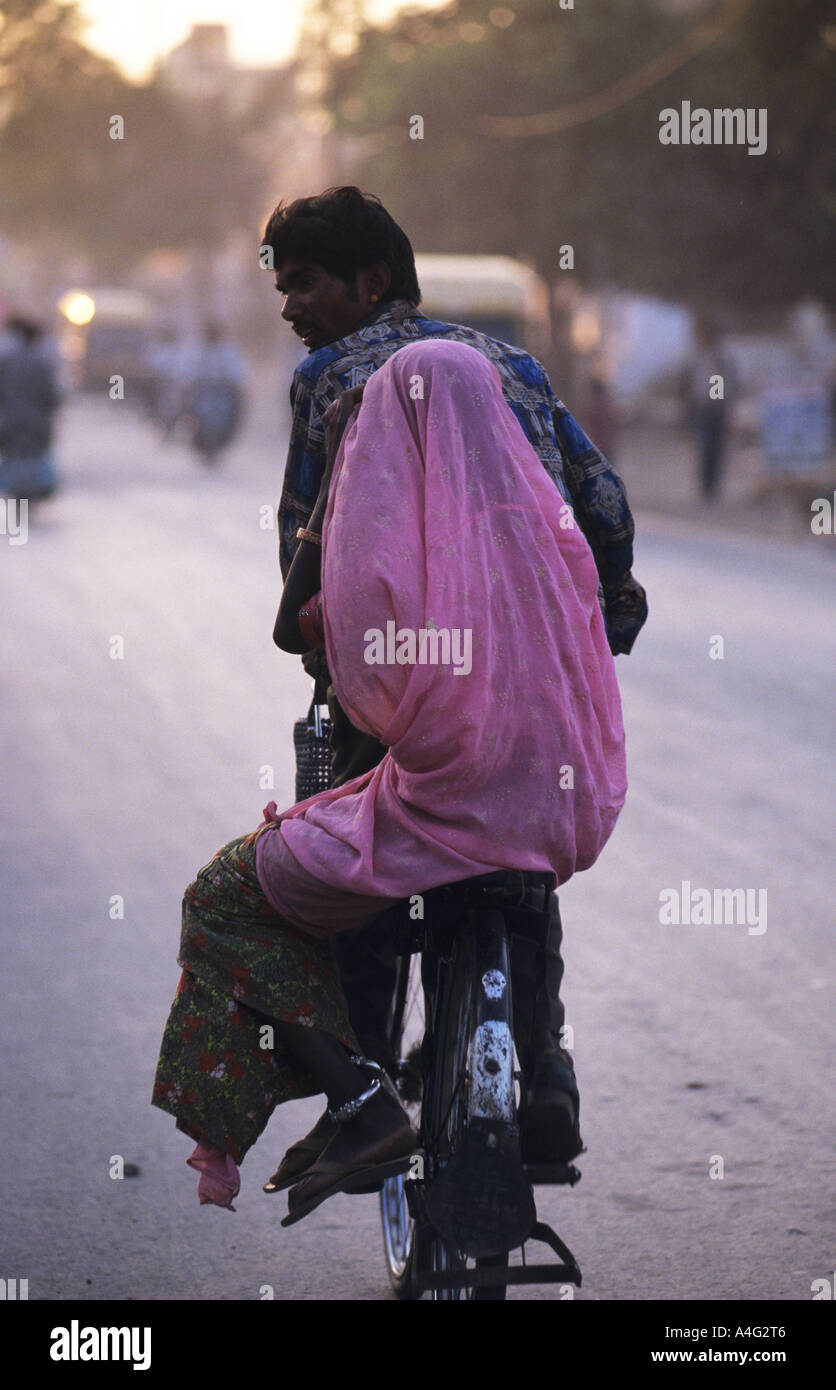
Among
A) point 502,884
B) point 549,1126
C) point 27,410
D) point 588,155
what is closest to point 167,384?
point 588,155

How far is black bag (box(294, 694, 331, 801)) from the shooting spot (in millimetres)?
3494

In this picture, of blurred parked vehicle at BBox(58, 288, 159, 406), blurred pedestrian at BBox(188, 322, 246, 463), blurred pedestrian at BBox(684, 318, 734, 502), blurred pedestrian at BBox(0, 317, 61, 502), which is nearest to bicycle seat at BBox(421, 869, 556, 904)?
blurred pedestrian at BBox(0, 317, 61, 502)

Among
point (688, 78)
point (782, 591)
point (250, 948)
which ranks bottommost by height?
point (250, 948)

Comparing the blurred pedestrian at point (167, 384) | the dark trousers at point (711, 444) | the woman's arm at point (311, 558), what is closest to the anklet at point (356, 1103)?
A: the woman's arm at point (311, 558)

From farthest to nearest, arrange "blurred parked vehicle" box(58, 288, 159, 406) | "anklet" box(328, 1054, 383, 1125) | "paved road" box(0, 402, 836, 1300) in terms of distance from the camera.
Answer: "blurred parked vehicle" box(58, 288, 159, 406) → "paved road" box(0, 402, 836, 1300) → "anklet" box(328, 1054, 383, 1125)

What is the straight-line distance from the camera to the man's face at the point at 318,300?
3266 mm

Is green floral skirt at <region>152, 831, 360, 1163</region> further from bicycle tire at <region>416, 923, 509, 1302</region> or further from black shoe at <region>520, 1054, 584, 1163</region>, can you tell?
black shoe at <region>520, 1054, 584, 1163</region>

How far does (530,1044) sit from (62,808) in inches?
199

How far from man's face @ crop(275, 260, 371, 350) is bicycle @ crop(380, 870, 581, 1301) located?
921 mm

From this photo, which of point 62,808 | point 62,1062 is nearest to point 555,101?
point 62,808

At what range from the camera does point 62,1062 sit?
5.02 metres

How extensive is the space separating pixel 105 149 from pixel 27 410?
57.9 meters
